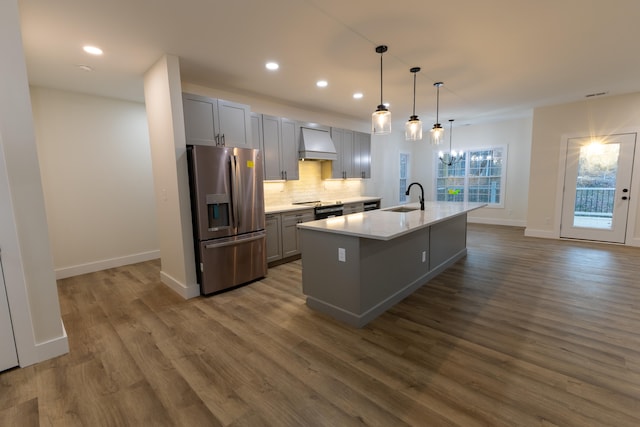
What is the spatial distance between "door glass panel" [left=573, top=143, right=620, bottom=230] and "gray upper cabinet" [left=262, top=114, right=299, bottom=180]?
5.69 meters

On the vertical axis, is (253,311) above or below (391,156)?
below

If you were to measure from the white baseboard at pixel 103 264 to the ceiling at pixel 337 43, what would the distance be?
8.55 feet

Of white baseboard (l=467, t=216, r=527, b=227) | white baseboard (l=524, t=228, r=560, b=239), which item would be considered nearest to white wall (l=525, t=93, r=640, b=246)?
white baseboard (l=524, t=228, r=560, b=239)

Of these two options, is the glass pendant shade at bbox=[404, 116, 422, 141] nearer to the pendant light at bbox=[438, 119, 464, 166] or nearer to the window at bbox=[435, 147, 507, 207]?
the pendant light at bbox=[438, 119, 464, 166]

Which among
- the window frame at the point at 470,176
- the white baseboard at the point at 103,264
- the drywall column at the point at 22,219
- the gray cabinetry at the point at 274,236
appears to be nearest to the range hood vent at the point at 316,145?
the gray cabinetry at the point at 274,236

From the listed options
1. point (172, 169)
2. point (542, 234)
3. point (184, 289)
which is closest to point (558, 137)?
point (542, 234)

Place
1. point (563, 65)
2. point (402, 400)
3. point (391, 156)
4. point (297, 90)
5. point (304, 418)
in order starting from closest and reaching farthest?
point (304, 418)
point (402, 400)
point (563, 65)
point (297, 90)
point (391, 156)

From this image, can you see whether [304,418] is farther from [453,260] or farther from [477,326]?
[453,260]

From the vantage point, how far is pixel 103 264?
4422mm

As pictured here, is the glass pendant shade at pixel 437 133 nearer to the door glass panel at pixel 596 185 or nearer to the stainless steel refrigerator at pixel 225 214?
the stainless steel refrigerator at pixel 225 214

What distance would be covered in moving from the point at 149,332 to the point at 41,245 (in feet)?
3.66

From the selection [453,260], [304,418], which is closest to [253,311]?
[304,418]

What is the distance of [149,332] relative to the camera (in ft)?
8.39

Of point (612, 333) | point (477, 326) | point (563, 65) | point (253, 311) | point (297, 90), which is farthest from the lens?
point (297, 90)
